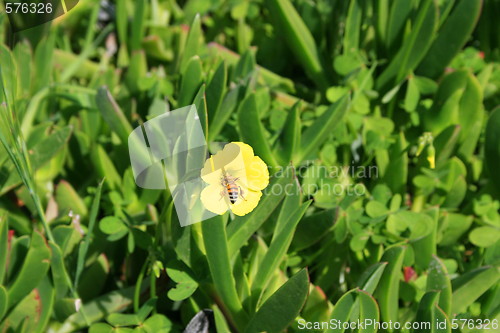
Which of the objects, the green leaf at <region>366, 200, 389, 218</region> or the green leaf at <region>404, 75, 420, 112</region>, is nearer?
the green leaf at <region>366, 200, 389, 218</region>

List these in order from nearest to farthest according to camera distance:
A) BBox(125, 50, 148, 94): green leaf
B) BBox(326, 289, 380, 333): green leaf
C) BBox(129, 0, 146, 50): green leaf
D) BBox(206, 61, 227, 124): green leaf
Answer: BBox(326, 289, 380, 333): green leaf
BBox(206, 61, 227, 124): green leaf
BBox(125, 50, 148, 94): green leaf
BBox(129, 0, 146, 50): green leaf

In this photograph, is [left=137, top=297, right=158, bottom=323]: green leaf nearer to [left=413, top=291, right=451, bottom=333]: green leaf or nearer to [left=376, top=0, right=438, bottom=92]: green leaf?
[left=413, top=291, right=451, bottom=333]: green leaf

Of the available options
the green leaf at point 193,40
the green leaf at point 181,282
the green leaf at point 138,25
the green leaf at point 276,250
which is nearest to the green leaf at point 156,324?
the green leaf at point 181,282

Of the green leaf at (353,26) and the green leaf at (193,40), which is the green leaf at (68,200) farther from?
the green leaf at (353,26)

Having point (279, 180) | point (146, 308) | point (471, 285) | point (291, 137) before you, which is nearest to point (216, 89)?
point (291, 137)

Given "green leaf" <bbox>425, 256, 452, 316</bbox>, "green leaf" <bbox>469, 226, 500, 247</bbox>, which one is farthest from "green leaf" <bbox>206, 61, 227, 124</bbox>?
"green leaf" <bbox>469, 226, 500, 247</bbox>

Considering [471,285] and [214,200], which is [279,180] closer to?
[214,200]

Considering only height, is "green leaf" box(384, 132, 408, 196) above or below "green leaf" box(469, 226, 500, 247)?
above
